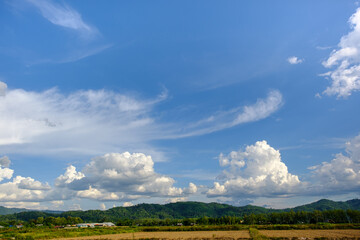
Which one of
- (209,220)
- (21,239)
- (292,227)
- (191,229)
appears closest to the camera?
(21,239)

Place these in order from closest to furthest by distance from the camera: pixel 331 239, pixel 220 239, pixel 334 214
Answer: pixel 331 239
pixel 220 239
pixel 334 214

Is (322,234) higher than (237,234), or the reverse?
(322,234)

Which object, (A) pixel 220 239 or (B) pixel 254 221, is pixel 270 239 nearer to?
(A) pixel 220 239

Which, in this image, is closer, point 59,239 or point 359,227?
point 59,239

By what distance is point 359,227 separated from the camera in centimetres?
8862

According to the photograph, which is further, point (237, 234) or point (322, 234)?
point (237, 234)

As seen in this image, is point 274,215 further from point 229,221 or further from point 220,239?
point 220,239

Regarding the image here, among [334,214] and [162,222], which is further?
[162,222]

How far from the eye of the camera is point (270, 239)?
5891 cm

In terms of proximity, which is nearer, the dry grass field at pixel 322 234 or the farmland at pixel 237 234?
the dry grass field at pixel 322 234

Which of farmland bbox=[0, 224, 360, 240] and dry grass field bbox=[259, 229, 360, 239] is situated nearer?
dry grass field bbox=[259, 229, 360, 239]

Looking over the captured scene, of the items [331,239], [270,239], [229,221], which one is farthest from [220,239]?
[229,221]

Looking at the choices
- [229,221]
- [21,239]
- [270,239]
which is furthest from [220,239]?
[229,221]

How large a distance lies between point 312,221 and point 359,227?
71.7 metres
